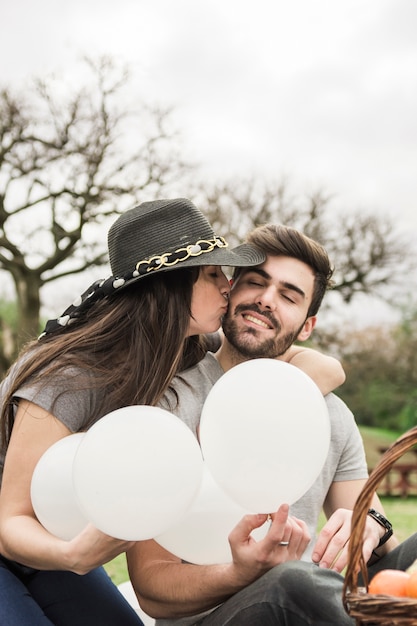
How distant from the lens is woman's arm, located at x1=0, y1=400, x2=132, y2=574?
1.77 m

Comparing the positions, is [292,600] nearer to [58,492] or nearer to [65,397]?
[58,492]

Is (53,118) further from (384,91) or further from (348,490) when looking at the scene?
(348,490)

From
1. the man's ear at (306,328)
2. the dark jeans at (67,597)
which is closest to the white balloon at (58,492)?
the dark jeans at (67,597)

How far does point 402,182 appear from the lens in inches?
868

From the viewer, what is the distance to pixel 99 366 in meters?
2.21

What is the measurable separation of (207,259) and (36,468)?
2.86ft

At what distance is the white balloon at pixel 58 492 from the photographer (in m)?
1.85

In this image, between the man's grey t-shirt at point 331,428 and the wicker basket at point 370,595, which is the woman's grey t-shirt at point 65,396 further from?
the wicker basket at point 370,595

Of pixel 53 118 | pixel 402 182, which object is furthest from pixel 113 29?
pixel 402 182

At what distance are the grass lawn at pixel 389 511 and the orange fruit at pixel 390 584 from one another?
4948mm

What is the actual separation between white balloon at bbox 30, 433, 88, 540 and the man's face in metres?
0.94

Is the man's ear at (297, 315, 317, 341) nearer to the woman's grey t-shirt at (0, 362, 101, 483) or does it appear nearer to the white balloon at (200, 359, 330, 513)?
the woman's grey t-shirt at (0, 362, 101, 483)

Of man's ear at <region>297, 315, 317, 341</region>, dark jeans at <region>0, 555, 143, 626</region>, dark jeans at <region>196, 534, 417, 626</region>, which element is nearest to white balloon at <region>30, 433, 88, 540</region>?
dark jeans at <region>0, 555, 143, 626</region>

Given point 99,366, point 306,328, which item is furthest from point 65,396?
point 306,328
